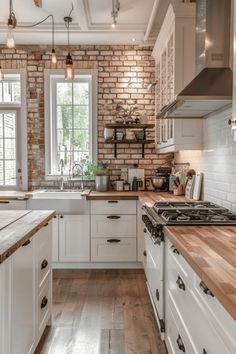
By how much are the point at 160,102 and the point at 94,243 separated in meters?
Result: 1.84

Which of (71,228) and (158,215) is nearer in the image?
(158,215)

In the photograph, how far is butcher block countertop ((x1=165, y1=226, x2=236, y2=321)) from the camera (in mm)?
1110

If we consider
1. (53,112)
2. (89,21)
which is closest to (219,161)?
(89,21)

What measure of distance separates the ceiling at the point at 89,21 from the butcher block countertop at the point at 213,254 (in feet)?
7.93

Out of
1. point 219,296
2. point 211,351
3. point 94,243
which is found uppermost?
point 219,296

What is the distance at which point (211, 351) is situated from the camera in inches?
48.1

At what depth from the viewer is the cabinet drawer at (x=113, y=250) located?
4172 millimetres

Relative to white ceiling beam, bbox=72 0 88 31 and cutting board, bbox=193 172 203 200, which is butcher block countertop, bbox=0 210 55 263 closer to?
cutting board, bbox=193 172 203 200

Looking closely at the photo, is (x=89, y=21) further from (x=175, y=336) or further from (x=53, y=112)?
(x=175, y=336)

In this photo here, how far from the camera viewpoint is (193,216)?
7.84ft

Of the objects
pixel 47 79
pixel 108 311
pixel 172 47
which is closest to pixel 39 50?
pixel 47 79

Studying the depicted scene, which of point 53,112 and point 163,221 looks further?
point 53,112

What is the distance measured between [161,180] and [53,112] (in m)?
1.74

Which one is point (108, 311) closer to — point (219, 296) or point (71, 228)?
point (71, 228)
